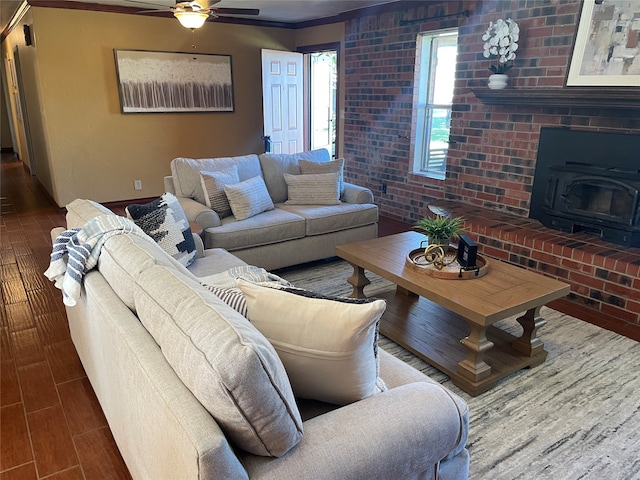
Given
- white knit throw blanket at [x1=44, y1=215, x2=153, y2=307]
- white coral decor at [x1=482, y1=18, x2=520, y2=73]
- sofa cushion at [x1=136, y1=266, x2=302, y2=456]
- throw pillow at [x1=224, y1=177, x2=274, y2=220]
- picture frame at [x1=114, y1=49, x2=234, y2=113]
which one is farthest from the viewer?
picture frame at [x1=114, y1=49, x2=234, y2=113]

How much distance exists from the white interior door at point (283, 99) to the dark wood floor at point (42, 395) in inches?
132

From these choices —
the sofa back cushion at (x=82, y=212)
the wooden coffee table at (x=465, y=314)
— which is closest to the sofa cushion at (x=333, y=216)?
the wooden coffee table at (x=465, y=314)

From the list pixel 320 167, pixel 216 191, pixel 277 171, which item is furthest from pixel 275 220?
pixel 320 167

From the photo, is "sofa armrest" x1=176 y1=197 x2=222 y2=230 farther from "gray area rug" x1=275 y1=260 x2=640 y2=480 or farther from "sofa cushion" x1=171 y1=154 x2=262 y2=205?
"gray area rug" x1=275 y1=260 x2=640 y2=480

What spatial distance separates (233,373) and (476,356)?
62.1 inches

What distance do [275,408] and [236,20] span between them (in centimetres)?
594

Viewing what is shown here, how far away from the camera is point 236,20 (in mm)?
5918

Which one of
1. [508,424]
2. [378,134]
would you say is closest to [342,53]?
[378,134]

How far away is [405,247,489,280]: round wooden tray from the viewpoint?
2.41 metres

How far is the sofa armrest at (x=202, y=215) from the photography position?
10.7ft

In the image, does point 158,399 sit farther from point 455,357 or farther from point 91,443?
point 455,357

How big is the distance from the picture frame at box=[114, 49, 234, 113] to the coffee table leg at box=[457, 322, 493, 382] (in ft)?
15.9

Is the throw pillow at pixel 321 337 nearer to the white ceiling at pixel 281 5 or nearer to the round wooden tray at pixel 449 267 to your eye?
the round wooden tray at pixel 449 267

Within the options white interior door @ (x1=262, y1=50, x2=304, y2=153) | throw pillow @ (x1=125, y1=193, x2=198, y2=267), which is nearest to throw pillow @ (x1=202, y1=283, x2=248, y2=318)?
throw pillow @ (x1=125, y1=193, x2=198, y2=267)
